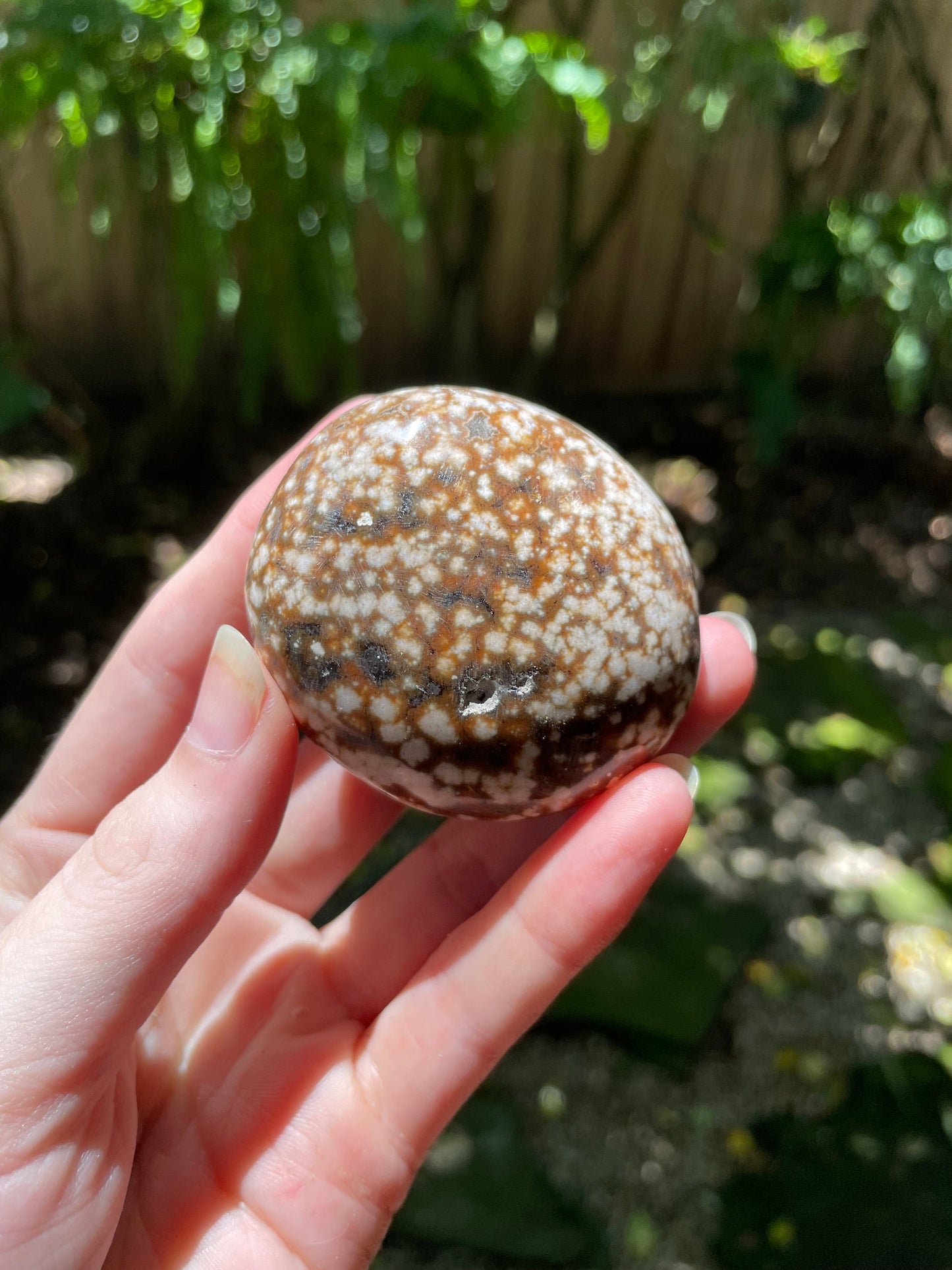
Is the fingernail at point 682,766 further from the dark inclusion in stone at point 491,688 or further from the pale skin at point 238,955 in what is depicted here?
the dark inclusion in stone at point 491,688

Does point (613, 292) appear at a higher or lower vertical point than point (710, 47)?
lower

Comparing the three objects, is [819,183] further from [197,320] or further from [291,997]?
[291,997]

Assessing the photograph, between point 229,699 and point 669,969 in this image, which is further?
point 669,969

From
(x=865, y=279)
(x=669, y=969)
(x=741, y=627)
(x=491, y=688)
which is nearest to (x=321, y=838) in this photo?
(x=491, y=688)

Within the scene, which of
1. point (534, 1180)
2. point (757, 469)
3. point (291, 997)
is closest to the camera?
point (291, 997)

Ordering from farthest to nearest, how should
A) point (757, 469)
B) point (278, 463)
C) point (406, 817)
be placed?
1. point (757, 469)
2. point (406, 817)
3. point (278, 463)

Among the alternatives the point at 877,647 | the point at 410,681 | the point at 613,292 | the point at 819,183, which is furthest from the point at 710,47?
the point at 410,681

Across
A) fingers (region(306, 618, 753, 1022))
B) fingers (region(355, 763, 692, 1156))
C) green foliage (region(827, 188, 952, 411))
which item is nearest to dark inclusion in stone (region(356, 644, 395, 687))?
fingers (region(355, 763, 692, 1156))

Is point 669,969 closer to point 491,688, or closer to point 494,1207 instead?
point 494,1207
